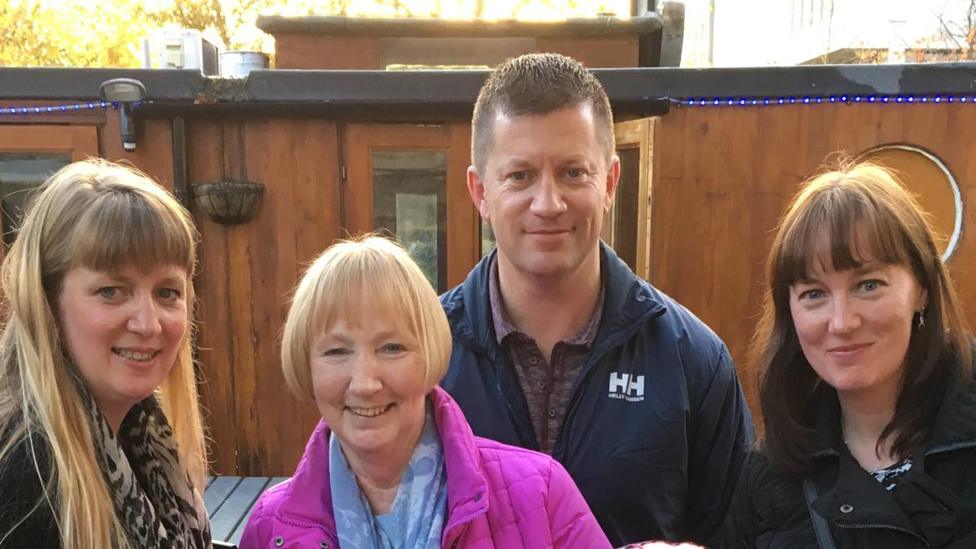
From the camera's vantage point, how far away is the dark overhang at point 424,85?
377 cm

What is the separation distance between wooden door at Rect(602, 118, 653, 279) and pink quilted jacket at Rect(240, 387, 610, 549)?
241 cm

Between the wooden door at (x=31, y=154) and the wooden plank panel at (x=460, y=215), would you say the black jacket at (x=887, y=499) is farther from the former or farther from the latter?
the wooden door at (x=31, y=154)

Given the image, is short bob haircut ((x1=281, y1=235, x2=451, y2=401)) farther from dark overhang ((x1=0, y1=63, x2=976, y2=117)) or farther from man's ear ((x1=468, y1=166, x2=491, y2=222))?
dark overhang ((x1=0, y1=63, x2=976, y2=117))

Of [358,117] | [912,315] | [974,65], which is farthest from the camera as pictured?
[358,117]

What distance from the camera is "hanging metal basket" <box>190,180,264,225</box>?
13.4 ft

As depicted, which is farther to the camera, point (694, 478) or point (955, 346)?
point (694, 478)

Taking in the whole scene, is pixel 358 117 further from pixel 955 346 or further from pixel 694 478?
pixel 955 346

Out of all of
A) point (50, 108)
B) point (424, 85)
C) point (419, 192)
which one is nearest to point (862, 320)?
point (424, 85)

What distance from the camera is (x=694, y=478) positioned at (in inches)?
76.4

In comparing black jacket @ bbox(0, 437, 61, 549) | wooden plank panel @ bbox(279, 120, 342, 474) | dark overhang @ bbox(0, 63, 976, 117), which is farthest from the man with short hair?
wooden plank panel @ bbox(279, 120, 342, 474)

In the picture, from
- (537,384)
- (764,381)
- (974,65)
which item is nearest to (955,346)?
(764,381)

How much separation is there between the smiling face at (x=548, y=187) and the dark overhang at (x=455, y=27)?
123 inches

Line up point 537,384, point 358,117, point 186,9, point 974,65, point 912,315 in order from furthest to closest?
1. point 186,9
2. point 358,117
3. point 974,65
4. point 537,384
5. point 912,315

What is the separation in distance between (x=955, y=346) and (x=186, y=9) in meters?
14.5
